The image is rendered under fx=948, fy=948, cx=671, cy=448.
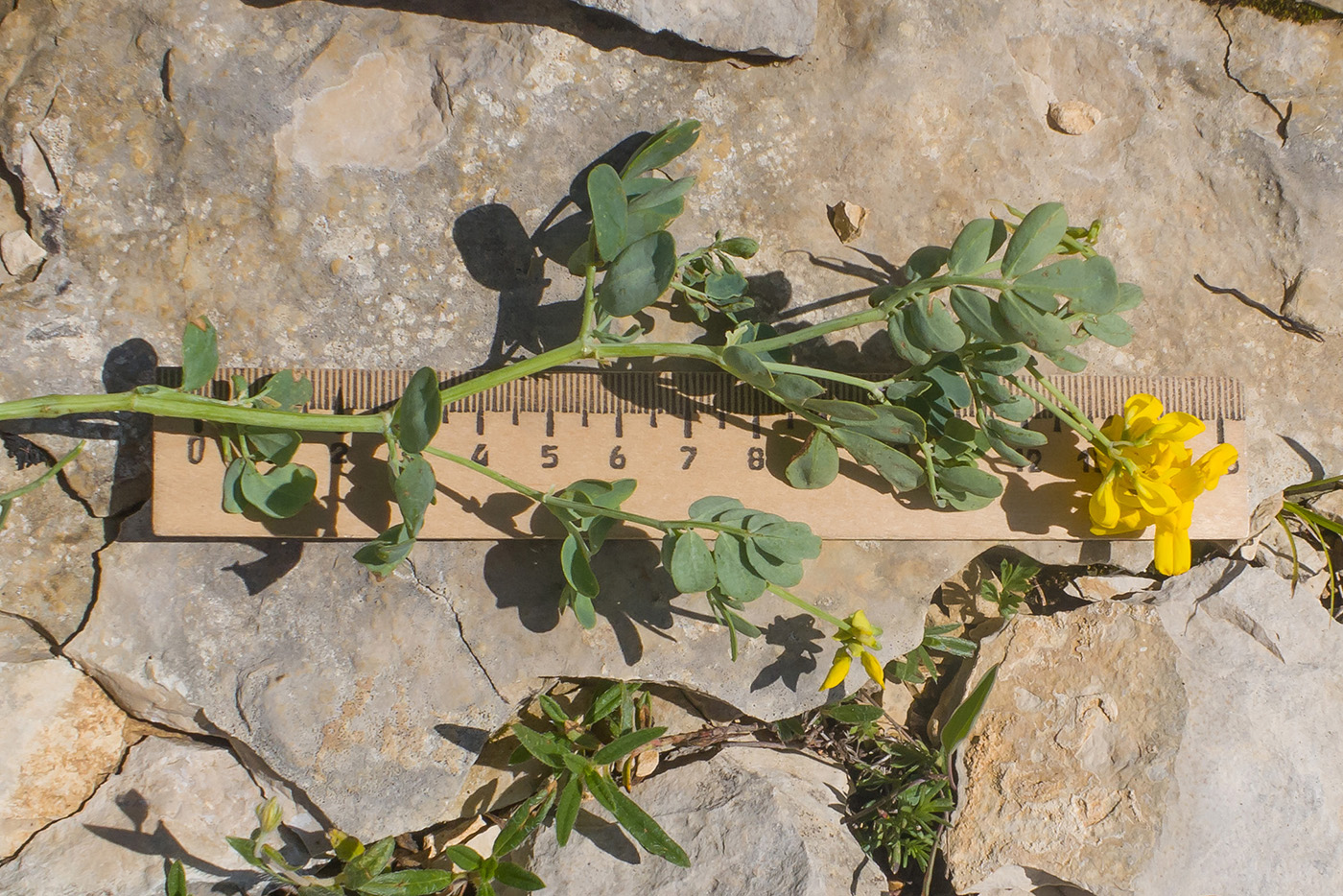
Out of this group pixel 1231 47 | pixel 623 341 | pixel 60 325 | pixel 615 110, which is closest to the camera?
pixel 623 341

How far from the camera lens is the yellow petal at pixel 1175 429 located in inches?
101

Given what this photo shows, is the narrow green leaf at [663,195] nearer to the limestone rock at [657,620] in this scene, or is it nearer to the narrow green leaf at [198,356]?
the limestone rock at [657,620]

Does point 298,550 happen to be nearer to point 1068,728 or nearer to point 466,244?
point 466,244

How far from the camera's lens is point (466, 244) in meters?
2.83

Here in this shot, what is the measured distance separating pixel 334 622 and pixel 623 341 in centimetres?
120

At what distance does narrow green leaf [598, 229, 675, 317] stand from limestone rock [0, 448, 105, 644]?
1731 millimetres

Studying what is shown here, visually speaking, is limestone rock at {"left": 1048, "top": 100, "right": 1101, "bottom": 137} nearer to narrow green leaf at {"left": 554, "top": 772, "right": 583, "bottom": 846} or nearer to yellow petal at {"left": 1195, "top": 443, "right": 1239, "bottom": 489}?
yellow petal at {"left": 1195, "top": 443, "right": 1239, "bottom": 489}

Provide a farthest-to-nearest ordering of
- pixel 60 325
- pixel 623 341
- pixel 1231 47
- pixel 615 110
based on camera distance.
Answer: pixel 1231 47 → pixel 615 110 → pixel 60 325 → pixel 623 341

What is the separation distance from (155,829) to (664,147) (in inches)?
99.7

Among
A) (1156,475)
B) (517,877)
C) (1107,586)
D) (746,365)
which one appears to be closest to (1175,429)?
(1156,475)

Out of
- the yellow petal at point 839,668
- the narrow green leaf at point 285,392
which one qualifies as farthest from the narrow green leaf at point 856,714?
the narrow green leaf at point 285,392

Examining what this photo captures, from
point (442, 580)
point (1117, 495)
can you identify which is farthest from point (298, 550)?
point (1117, 495)

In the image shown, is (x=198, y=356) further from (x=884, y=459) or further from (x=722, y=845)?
(x=722, y=845)

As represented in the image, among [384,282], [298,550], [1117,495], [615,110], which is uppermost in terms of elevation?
[615,110]
